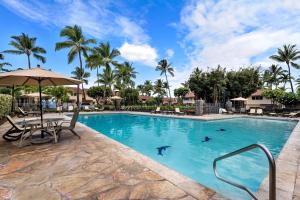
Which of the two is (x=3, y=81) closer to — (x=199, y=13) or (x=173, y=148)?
(x=173, y=148)

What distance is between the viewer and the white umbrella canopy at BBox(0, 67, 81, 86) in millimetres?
4996

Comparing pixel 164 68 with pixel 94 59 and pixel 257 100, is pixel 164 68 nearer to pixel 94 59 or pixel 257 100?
pixel 94 59

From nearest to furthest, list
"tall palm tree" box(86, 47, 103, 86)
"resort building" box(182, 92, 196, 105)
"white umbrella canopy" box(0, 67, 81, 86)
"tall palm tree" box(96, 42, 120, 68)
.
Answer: "white umbrella canopy" box(0, 67, 81, 86) < "tall palm tree" box(86, 47, 103, 86) < "tall palm tree" box(96, 42, 120, 68) < "resort building" box(182, 92, 196, 105)

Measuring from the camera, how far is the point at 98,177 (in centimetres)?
302

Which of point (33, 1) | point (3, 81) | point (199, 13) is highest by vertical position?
point (33, 1)

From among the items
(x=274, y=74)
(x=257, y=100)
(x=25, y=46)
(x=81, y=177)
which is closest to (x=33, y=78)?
(x=81, y=177)

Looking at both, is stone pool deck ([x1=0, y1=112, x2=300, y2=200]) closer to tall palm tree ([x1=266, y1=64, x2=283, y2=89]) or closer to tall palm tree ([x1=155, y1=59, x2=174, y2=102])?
tall palm tree ([x1=155, y1=59, x2=174, y2=102])

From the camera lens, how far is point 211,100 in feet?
113

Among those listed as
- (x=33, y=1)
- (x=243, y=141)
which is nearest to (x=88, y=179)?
(x=243, y=141)

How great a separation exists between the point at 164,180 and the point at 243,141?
25.9 feet

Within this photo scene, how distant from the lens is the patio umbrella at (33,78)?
5.00 meters

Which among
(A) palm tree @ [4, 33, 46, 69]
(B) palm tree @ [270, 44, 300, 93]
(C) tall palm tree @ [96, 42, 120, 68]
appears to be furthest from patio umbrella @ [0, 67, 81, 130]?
(B) palm tree @ [270, 44, 300, 93]

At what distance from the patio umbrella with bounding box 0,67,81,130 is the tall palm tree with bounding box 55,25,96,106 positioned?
63.9 ft

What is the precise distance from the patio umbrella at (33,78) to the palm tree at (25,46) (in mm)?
26783
